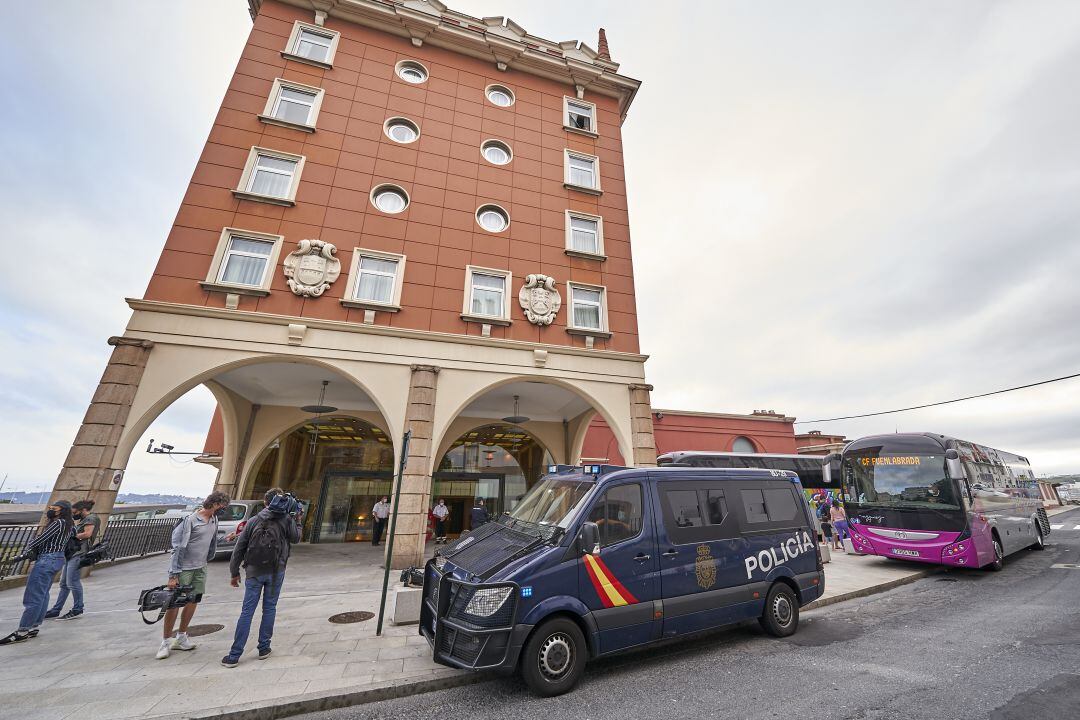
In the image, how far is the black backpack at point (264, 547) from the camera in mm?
4879

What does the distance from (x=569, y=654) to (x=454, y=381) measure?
8.20m

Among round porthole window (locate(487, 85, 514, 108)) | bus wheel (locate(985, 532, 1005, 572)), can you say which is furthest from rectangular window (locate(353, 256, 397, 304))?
bus wheel (locate(985, 532, 1005, 572))

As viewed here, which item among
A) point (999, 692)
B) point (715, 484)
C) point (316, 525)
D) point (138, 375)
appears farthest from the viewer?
point (316, 525)

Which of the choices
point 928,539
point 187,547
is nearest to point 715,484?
point 187,547

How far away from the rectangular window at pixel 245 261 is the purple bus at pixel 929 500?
17.4 meters

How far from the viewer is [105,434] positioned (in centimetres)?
891

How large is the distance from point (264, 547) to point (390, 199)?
11.3m

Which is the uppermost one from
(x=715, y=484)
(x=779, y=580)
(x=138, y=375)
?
(x=138, y=375)

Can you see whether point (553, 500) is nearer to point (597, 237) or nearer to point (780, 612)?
point (780, 612)

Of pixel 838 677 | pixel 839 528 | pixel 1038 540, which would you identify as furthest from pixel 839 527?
pixel 838 677

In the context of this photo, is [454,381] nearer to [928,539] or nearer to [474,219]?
[474,219]

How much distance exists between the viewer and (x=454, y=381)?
38.1 feet

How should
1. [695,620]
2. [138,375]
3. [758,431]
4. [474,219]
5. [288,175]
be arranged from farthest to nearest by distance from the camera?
[758,431] → [474,219] → [288,175] → [138,375] → [695,620]

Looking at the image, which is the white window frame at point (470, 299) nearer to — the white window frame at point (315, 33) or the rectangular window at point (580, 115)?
the rectangular window at point (580, 115)
